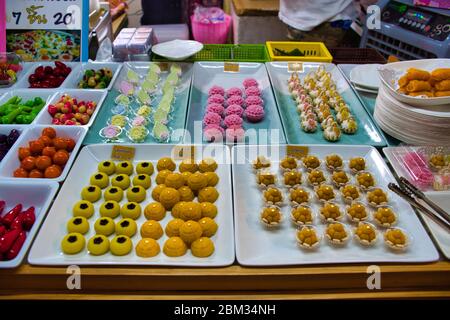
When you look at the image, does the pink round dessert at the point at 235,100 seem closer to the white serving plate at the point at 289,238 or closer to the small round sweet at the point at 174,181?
the white serving plate at the point at 289,238

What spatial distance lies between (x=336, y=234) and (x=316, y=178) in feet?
1.03

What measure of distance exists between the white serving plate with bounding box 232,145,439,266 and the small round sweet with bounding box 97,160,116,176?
1.68 feet

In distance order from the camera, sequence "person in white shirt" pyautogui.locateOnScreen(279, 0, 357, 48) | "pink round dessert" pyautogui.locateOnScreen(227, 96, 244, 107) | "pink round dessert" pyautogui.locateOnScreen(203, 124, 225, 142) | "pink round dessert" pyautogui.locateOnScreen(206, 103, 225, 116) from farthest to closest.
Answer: "person in white shirt" pyautogui.locateOnScreen(279, 0, 357, 48)
"pink round dessert" pyautogui.locateOnScreen(227, 96, 244, 107)
"pink round dessert" pyautogui.locateOnScreen(206, 103, 225, 116)
"pink round dessert" pyautogui.locateOnScreen(203, 124, 225, 142)

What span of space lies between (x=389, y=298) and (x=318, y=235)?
28 centimetres

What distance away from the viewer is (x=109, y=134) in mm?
1776

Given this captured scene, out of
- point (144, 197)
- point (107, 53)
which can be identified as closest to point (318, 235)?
point (144, 197)

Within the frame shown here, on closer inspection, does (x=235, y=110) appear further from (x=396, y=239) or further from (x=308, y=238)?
(x=396, y=239)

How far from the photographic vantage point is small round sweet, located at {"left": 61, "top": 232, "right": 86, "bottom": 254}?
1.21 metres

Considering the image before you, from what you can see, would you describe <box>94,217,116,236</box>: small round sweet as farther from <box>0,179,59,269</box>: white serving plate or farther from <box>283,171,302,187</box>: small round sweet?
<box>283,171,302,187</box>: small round sweet

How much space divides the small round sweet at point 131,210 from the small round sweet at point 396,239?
0.87 m

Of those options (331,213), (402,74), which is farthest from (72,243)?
(402,74)

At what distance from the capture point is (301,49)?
2617 mm

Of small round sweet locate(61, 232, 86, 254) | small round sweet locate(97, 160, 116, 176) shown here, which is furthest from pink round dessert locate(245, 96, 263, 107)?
small round sweet locate(61, 232, 86, 254)

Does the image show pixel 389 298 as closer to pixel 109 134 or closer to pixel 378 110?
pixel 378 110
